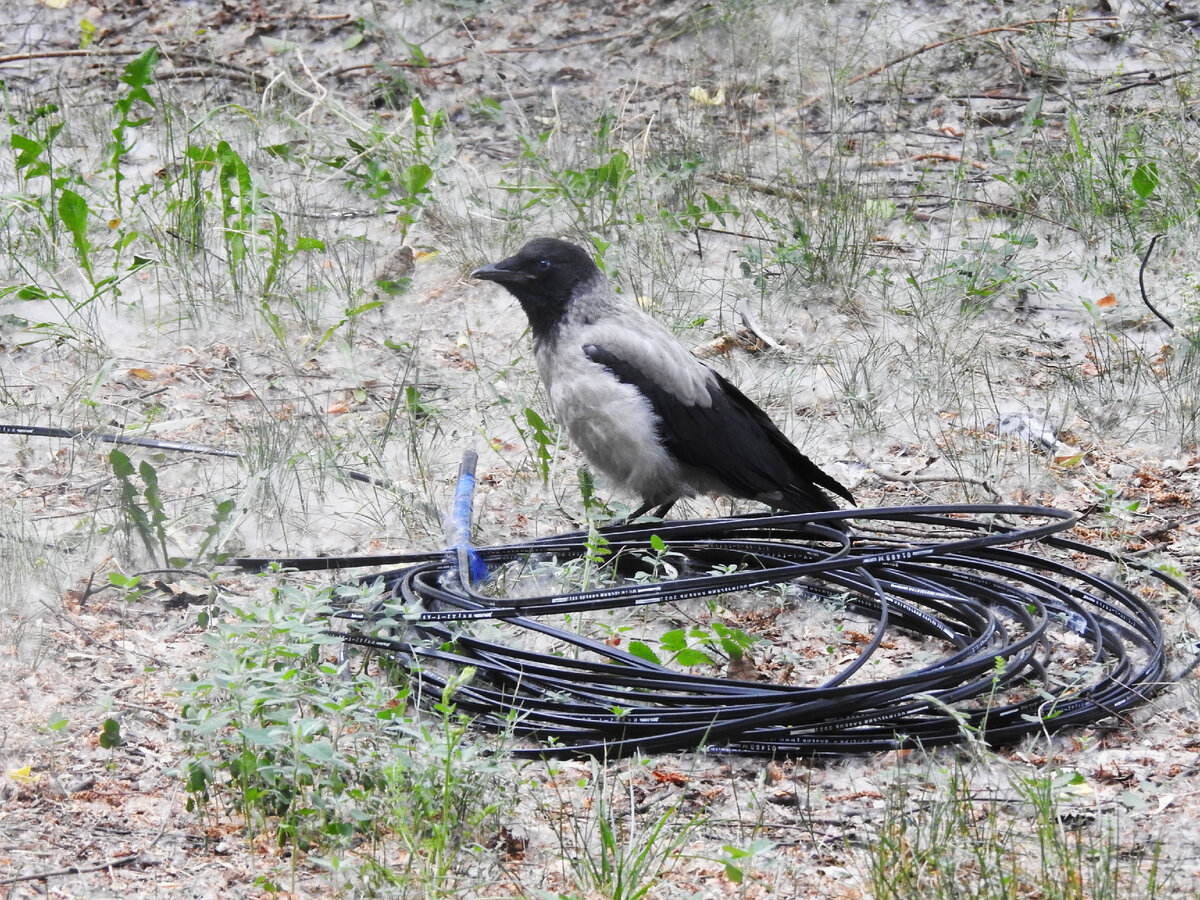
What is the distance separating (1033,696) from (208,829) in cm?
233

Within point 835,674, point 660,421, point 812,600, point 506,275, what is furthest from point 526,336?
point 835,674

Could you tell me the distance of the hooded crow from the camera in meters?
5.14

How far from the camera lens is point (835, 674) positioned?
13.9 feet

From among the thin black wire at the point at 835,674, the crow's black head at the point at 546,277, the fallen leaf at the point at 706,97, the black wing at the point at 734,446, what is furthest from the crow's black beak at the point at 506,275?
the fallen leaf at the point at 706,97

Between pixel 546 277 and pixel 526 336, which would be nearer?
pixel 546 277

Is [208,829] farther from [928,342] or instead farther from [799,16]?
[799,16]

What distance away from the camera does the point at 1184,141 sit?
7.31 metres

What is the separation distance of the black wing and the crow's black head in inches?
13.5

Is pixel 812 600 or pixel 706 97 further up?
pixel 706 97

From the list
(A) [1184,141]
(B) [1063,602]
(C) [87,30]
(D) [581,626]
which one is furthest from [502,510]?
(C) [87,30]

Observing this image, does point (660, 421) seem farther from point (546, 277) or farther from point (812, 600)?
point (812, 600)

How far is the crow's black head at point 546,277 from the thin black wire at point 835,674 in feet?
3.73

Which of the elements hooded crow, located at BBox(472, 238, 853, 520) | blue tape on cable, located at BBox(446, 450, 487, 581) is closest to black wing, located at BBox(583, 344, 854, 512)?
hooded crow, located at BBox(472, 238, 853, 520)

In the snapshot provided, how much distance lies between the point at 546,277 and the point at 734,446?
1.11 m
